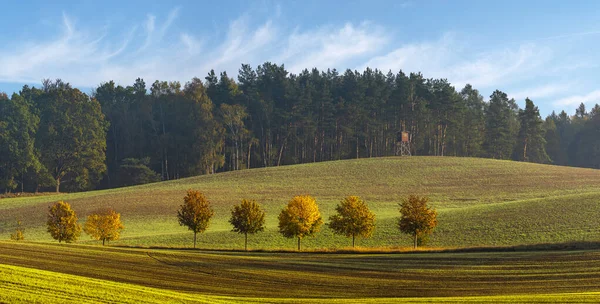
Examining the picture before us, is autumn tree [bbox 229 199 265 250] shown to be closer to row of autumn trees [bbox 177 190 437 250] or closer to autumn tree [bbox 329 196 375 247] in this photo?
row of autumn trees [bbox 177 190 437 250]

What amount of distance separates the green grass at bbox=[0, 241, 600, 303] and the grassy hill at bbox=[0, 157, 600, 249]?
1297 centimetres

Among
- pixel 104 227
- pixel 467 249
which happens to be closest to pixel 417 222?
pixel 467 249

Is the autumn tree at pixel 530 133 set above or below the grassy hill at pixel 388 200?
above

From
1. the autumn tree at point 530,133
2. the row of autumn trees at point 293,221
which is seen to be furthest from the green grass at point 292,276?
the autumn tree at point 530,133

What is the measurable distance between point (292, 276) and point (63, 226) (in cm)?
3296

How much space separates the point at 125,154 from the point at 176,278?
111m

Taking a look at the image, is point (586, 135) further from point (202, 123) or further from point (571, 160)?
point (202, 123)

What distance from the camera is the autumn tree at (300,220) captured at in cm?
4944

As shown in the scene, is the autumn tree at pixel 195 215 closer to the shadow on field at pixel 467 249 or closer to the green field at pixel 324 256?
the green field at pixel 324 256

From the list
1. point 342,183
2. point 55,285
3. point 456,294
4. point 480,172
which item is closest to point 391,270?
point 456,294

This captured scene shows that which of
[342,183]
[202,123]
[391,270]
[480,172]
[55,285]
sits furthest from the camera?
[202,123]

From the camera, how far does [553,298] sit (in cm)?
2059

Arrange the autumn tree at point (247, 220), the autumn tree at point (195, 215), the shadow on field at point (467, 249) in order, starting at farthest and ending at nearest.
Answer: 1. the autumn tree at point (195, 215)
2. the autumn tree at point (247, 220)
3. the shadow on field at point (467, 249)

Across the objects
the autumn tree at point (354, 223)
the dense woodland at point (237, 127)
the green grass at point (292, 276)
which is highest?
the dense woodland at point (237, 127)
